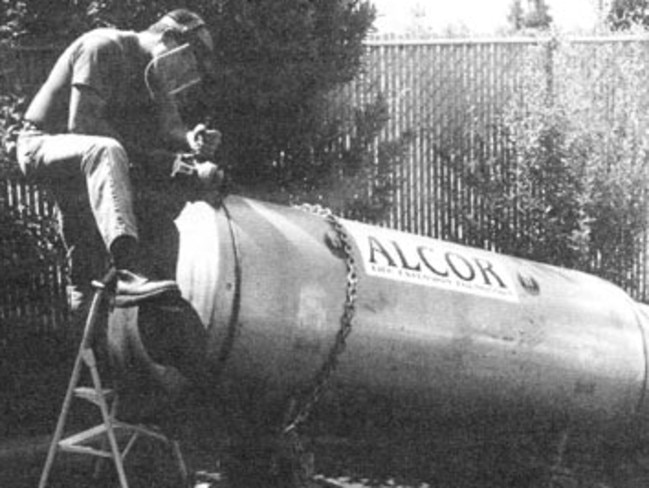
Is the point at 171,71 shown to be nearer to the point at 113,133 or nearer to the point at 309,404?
the point at 113,133

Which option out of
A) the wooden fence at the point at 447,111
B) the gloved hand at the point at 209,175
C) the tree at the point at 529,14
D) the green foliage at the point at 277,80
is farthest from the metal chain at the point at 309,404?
the tree at the point at 529,14

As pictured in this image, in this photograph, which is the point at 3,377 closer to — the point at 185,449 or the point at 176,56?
the point at 185,449

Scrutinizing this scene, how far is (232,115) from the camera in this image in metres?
7.20

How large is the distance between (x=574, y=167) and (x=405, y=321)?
471 centimetres

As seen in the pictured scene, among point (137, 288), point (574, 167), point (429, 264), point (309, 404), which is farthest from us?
point (574, 167)

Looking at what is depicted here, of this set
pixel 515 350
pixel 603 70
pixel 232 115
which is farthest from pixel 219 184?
pixel 603 70

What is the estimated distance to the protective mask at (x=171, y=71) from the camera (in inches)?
189

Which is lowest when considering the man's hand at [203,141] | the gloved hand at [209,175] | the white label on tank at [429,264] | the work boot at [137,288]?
the white label on tank at [429,264]

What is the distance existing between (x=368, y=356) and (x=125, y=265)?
1222 millimetres

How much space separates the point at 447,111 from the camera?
10.1 metres

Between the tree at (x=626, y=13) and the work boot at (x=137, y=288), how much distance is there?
13.2 m

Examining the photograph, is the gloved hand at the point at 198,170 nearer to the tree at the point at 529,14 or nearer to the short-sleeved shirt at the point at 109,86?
the short-sleeved shirt at the point at 109,86

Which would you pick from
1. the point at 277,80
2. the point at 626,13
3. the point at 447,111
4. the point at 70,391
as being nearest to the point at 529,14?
the point at 626,13

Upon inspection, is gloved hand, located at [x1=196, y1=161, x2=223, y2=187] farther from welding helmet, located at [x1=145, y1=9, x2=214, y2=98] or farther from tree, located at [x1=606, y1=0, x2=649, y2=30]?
tree, located at [x1=606, y1=0, x2=649, y2=30]
